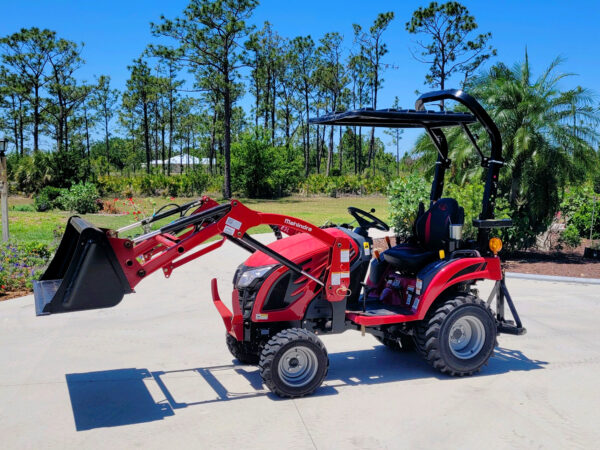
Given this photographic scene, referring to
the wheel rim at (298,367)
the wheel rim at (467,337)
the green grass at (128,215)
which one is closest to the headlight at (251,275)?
the wheel rim at (298,367)

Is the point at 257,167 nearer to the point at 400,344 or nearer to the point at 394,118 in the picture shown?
the point at 400,344

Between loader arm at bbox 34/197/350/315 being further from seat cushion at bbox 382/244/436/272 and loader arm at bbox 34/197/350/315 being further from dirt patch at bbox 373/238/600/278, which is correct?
dirt patch at bbox 373/238/600/278

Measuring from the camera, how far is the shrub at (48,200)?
24448 millimetres

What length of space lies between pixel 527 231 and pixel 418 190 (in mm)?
2474

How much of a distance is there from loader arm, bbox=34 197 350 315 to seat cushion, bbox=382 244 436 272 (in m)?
0.74

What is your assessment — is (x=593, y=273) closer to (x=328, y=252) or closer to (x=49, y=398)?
(x=328, y=252)

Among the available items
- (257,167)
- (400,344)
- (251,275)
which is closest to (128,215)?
(257,167)

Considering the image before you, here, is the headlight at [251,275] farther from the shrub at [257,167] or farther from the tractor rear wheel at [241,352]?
the shrub at [257,167]

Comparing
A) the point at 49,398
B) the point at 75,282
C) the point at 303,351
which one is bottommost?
the point at 49,398

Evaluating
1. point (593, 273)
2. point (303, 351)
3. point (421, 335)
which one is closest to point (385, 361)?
point (421, 335)

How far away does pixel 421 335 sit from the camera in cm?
538

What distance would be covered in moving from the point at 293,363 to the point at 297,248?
101cm

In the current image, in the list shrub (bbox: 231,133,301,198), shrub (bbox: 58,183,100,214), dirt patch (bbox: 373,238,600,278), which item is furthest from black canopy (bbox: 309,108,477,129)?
shrub (bbox: 231,133,301,198)

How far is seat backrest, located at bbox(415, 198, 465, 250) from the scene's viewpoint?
5660mm
